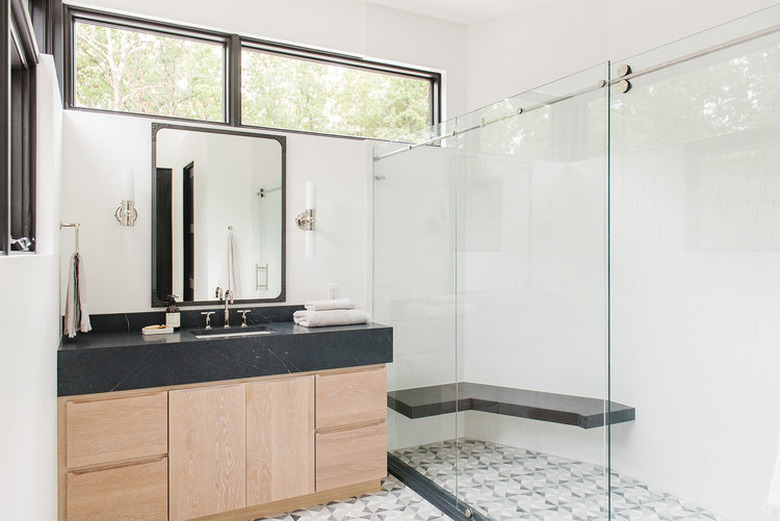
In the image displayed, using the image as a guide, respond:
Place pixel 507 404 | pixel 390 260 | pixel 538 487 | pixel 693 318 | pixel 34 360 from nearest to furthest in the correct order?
1. pixel 34 360
2. pixel 693 318
3. pixel 538 487
4. pixel 507 404
5. pixel 390 260

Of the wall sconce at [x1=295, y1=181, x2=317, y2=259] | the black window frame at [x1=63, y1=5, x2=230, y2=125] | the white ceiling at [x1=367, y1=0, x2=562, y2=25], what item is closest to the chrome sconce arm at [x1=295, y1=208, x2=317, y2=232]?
the wall sconce at [x1=295, y1=181, x2=317, y2=259]

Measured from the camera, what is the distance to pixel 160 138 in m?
2.86

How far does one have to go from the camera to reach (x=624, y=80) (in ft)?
6.40

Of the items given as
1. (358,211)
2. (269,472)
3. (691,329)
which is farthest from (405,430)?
(691,329)

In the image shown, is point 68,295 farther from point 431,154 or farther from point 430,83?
point 430,83

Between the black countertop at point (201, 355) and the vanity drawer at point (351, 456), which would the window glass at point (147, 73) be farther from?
the vanity drawer at point (351, 456)

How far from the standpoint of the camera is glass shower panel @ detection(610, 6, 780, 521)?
161 cm

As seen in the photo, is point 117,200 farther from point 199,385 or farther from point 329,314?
point 329,314

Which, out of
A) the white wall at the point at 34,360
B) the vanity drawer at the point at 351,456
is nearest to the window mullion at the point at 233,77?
the white wall at the point at 34,360

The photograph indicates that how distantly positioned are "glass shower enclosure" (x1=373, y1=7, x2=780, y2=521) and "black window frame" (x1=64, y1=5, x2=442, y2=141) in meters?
1.09

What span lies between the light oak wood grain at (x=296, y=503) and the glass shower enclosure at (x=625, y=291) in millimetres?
452

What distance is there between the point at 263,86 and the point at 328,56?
46cm

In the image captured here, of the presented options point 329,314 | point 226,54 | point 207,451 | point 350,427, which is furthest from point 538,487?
point 226,54

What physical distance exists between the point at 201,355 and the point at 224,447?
1.44 ft
